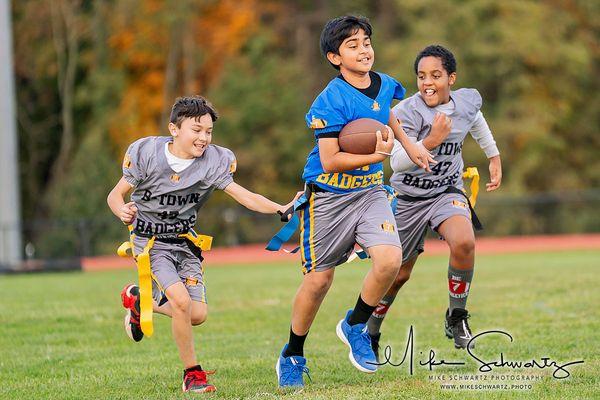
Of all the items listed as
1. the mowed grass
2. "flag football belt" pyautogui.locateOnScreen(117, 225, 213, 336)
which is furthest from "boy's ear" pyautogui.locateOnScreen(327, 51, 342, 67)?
the mowed grass

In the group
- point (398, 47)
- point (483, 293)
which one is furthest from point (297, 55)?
point (483, 293)

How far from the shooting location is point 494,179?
7461mm

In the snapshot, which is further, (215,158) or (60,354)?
(60,354)

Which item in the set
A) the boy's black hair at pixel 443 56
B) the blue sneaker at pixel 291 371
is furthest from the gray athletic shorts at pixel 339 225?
the boy's black hair at pixel 443 56

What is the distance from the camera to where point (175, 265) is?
6.52 metres

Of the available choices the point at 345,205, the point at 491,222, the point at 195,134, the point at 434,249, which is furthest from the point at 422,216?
the point at 491,222

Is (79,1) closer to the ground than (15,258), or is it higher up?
higher up

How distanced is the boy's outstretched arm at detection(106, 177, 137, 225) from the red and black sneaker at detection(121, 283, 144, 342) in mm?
816

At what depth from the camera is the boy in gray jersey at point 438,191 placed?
7.11 m

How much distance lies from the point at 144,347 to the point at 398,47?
26.1 metres

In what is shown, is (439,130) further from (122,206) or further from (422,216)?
(122,206)

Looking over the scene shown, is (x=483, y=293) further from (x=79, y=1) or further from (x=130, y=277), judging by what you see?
(x=79, y=1)

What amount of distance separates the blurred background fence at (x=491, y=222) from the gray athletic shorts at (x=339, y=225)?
17790mm

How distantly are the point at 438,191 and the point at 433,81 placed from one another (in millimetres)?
746
